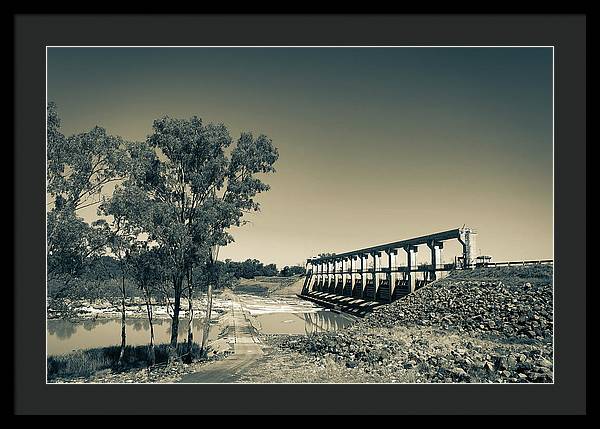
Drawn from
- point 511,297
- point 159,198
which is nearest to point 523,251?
point 511,297

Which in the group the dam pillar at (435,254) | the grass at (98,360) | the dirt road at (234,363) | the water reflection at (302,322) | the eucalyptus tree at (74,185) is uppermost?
the eucalyptus tree at (74,185)

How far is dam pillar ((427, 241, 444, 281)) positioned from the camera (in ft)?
54.9

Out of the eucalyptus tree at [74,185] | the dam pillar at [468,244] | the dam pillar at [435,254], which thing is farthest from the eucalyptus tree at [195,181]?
the dam pillar at [435,254]

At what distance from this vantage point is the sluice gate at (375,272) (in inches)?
636

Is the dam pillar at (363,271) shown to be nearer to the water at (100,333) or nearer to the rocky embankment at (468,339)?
the water at (100,333)

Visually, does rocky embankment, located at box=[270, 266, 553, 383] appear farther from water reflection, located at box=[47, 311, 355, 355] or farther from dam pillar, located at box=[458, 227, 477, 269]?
water reflection, located at box=[47, 311, 355, 355]

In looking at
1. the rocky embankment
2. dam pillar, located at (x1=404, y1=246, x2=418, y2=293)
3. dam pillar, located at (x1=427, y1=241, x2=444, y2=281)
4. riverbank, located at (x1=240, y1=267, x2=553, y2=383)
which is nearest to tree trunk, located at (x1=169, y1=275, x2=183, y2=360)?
riverbank, located at (x1=240, y1=267, x2=553, y2=383)

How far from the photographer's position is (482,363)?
28.9ft

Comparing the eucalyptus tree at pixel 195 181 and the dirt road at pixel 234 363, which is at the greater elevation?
the eucalyptus tree at pixel 195 181
